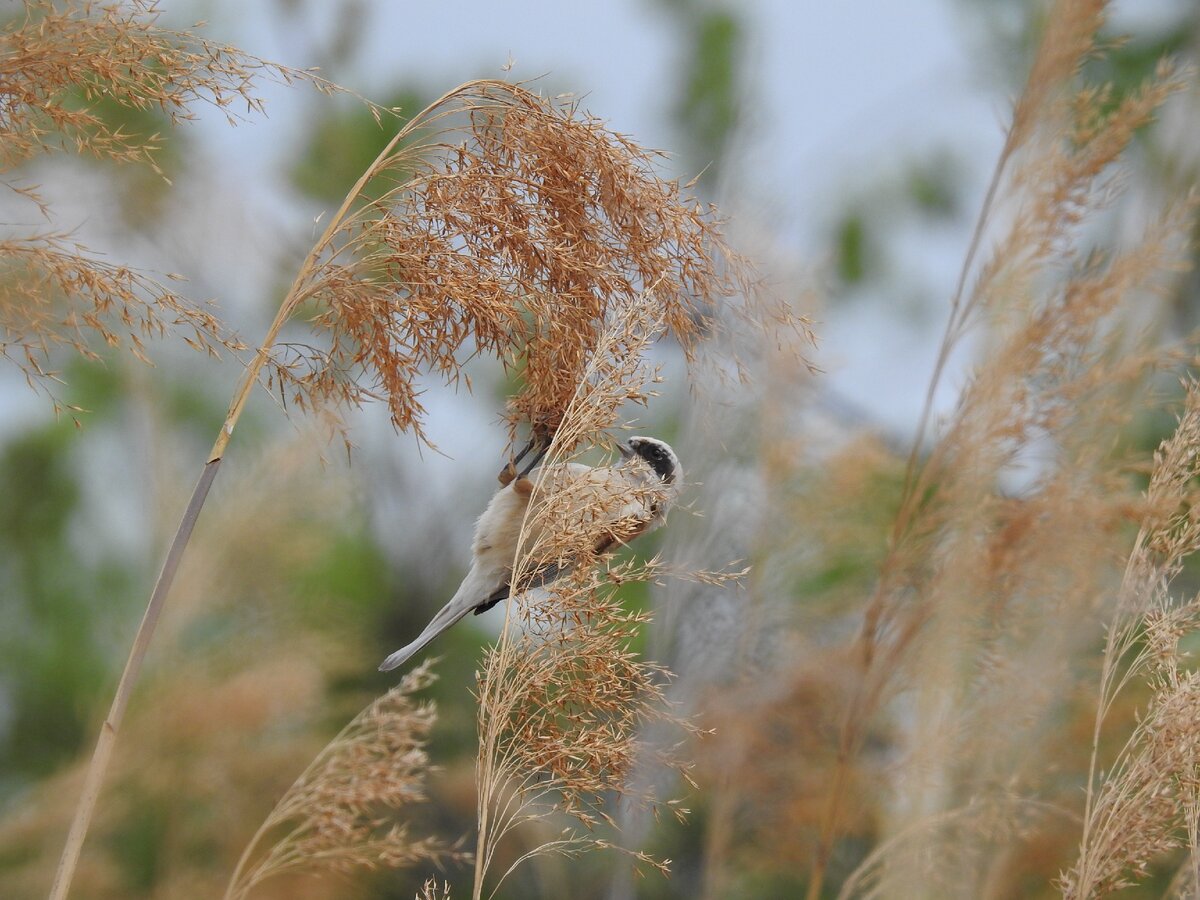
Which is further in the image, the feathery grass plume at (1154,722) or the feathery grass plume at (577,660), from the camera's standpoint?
the feathery grass plume at (1154,722)

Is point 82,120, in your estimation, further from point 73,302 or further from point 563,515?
point 563,515

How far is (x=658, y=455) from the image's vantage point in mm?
3043

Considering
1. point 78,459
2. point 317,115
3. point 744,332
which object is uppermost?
point 317,115

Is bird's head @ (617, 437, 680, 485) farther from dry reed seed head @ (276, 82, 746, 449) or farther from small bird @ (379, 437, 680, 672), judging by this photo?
dry reed seed head @ (276, 82, 746, 449)

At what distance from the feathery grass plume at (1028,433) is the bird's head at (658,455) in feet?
2.56

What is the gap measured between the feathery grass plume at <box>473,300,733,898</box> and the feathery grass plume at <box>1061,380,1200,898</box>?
2.11 feet

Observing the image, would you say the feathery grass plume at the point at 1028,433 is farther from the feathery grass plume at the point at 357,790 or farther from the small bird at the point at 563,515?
the feathery grass plume at the point at 357,790

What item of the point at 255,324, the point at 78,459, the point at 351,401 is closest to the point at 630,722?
the point at 351,401

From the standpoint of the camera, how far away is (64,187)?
4027 mm

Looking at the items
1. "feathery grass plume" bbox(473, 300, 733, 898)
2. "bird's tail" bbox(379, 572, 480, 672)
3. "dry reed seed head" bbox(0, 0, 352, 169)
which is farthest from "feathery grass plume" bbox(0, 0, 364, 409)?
"bird's tail" bbox(379, 572, 480, 672)

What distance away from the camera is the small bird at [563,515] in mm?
1730

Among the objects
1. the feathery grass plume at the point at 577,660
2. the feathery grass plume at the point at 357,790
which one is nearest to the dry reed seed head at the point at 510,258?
the feathery grass plume at the point at 577,660

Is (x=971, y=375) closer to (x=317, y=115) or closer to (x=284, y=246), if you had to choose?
(x=284, y=246)

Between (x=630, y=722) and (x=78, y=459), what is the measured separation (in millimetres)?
7797
